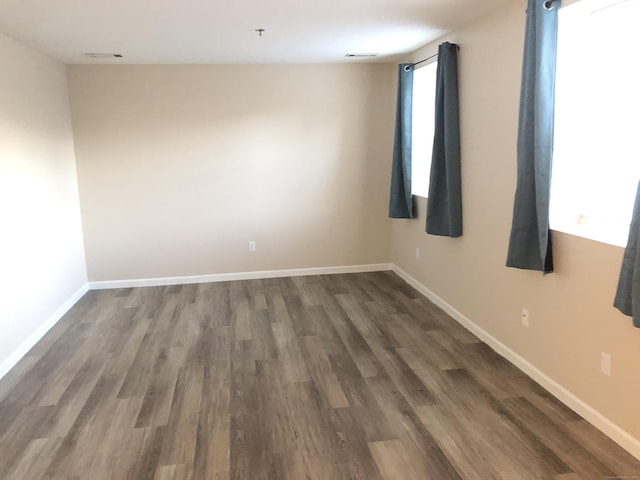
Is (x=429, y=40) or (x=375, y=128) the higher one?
(x=429, y=40)

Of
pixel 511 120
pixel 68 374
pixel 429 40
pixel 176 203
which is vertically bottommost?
pixel 68 374

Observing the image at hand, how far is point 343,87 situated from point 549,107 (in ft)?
9.83

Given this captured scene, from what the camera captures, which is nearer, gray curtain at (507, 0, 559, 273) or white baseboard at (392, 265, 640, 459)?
white baseboard at (392, 265, 640, 459)

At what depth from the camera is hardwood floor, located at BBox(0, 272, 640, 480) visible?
2277 mm

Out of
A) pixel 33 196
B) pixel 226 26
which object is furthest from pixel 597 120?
pixel 33 196

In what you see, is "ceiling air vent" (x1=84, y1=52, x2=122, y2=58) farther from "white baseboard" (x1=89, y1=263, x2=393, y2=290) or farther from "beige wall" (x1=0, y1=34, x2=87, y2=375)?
"white baseboard" (x1=89, y1=263, x2=393, y2=290)

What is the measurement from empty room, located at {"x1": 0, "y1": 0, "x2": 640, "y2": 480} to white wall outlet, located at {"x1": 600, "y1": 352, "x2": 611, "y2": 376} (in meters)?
0.01

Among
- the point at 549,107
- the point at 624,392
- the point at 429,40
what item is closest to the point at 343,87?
the point at 429,40

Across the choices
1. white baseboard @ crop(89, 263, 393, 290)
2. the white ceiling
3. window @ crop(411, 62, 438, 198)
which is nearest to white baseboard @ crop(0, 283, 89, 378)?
white baseboard @ crop(89, 263, 393, 290)

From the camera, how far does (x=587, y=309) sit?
2.58 m

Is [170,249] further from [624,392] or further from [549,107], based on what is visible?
[624,392]

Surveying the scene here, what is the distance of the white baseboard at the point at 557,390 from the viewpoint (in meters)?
2.34

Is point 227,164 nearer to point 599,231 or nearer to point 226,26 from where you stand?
point 226,26

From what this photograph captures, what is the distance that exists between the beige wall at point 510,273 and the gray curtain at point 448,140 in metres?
0.06
